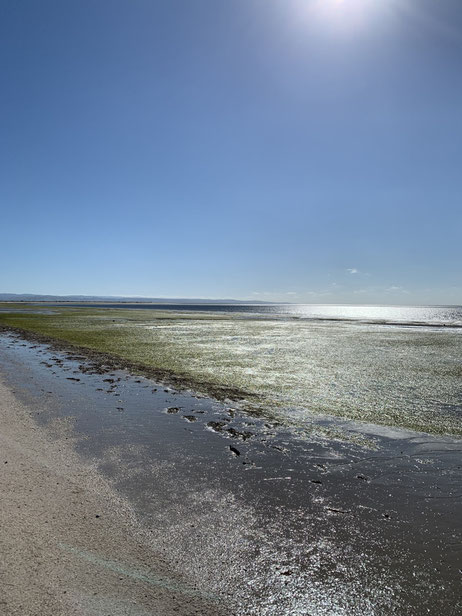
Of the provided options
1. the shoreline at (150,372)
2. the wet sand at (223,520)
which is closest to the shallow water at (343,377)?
the shoreline at (150,372)

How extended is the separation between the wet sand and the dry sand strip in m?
0.02

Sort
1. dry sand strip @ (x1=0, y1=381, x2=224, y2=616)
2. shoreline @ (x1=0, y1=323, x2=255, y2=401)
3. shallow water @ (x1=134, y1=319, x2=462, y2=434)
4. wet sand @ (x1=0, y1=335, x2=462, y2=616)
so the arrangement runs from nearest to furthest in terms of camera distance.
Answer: dry sand strip @ (x1=0, y1=381, x2=224, y2=616) < wet sand @ (x1=0, y1=335, x2=462, y2=616) < shallow water @ (x1=134, y1=319, x2=462, y2=434) < shoreline @ (x1=0, y1=323, x2=255, y2=401)

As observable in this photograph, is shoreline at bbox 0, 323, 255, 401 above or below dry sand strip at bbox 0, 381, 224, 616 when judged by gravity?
below

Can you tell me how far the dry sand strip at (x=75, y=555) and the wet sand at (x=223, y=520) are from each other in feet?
0.07

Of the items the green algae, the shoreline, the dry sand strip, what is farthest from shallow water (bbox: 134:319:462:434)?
the dry sand strip

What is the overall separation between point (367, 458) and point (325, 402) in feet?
19.1

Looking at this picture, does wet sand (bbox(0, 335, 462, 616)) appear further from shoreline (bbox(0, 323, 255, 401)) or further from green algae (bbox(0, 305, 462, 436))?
shoreline (bbox(0, 323, 255, 401))

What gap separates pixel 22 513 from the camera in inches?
261

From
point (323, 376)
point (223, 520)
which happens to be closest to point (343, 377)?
point (323, 376)

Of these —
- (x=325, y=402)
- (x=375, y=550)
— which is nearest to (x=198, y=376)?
(x=325, y=402)

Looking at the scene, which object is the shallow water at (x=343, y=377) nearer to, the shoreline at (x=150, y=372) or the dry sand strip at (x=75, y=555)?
the shoreline at (x=150, y=372)

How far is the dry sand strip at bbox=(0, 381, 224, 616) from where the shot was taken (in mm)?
4723

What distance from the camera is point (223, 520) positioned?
679cm

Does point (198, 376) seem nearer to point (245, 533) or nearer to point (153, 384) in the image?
point (153, 384)
